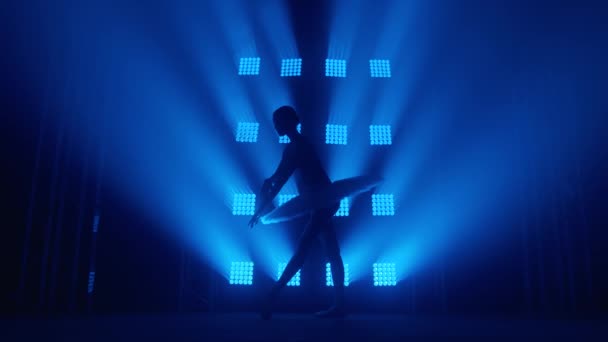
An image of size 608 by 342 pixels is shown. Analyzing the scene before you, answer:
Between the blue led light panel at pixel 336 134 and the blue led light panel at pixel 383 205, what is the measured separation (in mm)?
1019

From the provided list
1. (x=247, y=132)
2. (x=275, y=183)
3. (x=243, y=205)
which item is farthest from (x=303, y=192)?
(x=247, y=132)

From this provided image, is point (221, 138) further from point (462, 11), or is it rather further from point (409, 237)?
point (462, 11)

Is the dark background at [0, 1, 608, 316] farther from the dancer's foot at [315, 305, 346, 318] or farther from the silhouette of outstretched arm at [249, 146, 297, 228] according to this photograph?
the silhouette of outstretched arm at [249, 146, 297, 228]

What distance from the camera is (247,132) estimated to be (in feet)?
21.4

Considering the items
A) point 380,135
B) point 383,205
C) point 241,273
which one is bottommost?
point 241,273

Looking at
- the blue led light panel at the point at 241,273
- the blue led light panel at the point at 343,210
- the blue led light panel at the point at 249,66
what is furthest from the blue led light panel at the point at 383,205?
the blue led light panel at the point at 249,66

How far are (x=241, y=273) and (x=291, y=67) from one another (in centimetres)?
340

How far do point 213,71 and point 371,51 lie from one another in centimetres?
264

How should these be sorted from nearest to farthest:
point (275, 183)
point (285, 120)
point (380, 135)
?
1. point (275, 183)
2. point (285, 120)
3. point (380, 135)

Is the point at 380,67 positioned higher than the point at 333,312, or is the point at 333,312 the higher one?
the point at 380,67

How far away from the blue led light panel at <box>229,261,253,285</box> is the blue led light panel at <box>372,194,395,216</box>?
203 cm

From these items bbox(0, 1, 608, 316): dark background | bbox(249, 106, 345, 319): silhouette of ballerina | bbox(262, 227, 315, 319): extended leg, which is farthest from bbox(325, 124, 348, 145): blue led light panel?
bbox(262, 227, 315, 319): extended leg

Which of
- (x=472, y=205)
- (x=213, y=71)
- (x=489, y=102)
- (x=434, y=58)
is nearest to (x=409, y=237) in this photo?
(x=472, y=205)

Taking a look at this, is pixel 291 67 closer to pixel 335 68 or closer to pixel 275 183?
pixel 335 68
